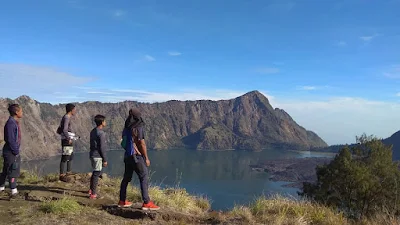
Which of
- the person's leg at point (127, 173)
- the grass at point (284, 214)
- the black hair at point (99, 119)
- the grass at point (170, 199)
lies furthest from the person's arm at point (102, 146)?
the grass at point (284, 214)

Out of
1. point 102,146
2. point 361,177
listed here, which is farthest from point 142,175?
point 361,177

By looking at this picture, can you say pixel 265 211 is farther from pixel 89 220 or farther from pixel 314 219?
pixel 89 220

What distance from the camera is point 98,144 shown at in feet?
26.6

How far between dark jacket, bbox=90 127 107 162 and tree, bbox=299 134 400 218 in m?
32.4

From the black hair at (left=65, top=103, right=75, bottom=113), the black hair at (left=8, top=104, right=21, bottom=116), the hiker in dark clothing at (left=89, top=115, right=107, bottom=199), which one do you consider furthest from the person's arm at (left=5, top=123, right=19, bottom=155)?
the hiker in dark clothing at (left=89, top=115, right=107, bottom=199)

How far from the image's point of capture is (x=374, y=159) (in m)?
46.9

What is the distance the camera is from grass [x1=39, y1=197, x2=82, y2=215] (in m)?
6.52

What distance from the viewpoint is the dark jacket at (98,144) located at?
809cm

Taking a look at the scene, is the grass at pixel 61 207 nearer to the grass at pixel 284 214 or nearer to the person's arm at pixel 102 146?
the person's arm at pixel 102 146

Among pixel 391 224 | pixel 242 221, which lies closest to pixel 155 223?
pixel 242 221

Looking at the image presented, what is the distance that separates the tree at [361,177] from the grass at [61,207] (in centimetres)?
3350

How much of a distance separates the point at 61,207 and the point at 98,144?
1879 millimetres

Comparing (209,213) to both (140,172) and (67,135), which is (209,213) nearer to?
(140,172)

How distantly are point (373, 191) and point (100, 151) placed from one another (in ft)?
134
